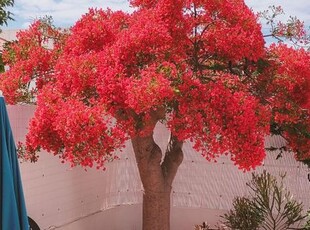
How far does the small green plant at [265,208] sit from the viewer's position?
17.7ft

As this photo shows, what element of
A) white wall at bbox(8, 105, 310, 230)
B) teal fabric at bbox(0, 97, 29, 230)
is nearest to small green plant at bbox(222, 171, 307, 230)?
white wall at bbox(8, 105, 310, 230)

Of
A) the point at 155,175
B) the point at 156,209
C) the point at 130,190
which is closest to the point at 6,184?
the point at 155,175

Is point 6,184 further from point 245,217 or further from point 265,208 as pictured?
point 265,208

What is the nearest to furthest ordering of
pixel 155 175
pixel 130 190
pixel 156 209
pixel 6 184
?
pixel 6 184, pixel 155 175, pixel 156 209, pixel 130 190

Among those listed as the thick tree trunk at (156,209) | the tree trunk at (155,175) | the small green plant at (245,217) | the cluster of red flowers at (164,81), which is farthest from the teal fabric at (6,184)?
the small green plant at (245,217)

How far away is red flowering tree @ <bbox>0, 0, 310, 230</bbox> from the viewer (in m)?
3.72

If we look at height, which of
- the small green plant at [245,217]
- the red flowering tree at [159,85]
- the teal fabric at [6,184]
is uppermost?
the red flowering tree at [159,85]

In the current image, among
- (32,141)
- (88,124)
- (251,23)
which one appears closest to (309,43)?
(251,23)

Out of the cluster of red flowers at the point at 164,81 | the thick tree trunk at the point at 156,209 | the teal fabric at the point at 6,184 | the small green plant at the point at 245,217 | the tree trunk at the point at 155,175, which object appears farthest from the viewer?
the small green plant at the point at 245,217

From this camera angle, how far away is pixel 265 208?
17.8ft

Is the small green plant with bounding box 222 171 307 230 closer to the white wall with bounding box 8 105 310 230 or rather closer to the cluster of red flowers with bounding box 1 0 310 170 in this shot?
the white wall with bounding box 8 105 310 230

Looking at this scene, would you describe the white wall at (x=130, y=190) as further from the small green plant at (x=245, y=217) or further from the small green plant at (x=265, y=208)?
the small green plant at (x=245, y=217)

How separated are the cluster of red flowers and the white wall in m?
0.96

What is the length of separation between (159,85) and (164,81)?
6 centimetres
